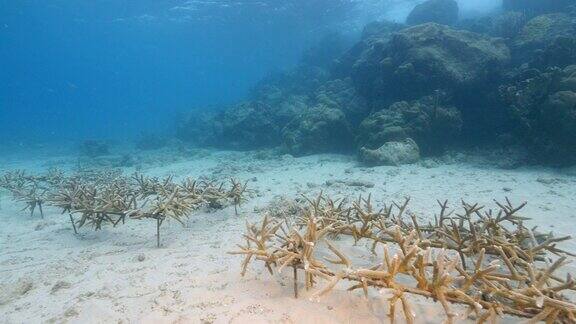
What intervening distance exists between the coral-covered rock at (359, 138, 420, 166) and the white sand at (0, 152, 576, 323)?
25.0 inches

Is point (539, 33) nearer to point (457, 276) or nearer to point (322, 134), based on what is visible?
point (322, 134)

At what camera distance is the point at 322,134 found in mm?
15023

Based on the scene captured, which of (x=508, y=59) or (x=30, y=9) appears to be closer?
(x=508, y=59)

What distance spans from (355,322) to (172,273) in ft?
8.78

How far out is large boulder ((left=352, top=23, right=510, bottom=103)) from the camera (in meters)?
12.6

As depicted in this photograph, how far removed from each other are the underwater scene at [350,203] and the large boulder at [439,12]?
160 millimetres

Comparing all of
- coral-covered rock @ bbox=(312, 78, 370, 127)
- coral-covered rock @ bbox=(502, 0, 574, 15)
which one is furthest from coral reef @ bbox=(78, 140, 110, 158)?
coral-covered rock @ bbox=(502, 0, 574, 15)

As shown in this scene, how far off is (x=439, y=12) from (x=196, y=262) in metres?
25.6

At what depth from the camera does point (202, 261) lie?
484cm

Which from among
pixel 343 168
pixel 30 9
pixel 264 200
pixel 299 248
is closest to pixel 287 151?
pixel 343 168

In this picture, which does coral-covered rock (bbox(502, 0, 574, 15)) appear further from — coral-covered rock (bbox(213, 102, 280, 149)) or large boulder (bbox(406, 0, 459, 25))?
coral-covered rock (bbox(213, 102, 280, 149))

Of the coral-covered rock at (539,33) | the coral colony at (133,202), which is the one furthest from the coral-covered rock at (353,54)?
the coral colony at (133,202)

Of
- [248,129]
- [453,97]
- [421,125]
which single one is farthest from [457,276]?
[248,129]

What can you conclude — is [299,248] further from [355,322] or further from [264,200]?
[264,200]
